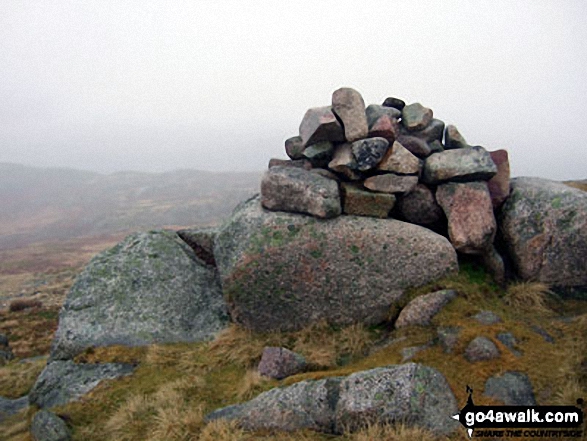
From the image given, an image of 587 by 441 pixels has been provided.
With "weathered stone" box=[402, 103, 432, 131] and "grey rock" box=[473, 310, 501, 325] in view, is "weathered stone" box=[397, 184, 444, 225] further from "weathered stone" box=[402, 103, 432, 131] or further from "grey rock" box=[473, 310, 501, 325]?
"grey rock" box=[473, 310, 501, 325]

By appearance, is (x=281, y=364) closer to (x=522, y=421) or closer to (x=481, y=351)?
(x=481, y=351)

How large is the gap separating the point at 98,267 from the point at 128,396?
19.2 feet

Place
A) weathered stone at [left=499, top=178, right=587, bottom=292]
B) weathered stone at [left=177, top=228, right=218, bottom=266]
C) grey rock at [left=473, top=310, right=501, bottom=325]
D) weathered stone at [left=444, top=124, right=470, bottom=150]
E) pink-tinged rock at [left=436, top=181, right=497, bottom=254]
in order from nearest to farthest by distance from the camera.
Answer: grey rock at [left=473, top=310, right=501, bottom=325]
weathered stone at [left=499, top=178, right=587, bottom=292]
pink-tinged rock at [left=436, top=181, right=497, bottom=254]
weathered stone at [left=444, top=124, right=470, bottom=150]
weathered stone at [left=177, top=228, right=218, bottom=266]

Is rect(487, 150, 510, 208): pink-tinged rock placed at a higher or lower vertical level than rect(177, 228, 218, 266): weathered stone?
higher

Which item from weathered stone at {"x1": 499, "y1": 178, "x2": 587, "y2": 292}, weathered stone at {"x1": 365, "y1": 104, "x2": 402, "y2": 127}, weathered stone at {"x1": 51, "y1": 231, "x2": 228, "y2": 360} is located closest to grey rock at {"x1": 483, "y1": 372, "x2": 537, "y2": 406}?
weathered stone at {"x1": 499, "y1": 178, "x2": 587, "y2": 292}

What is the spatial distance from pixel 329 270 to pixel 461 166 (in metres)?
5.60

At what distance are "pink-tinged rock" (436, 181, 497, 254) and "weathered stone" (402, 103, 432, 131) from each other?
2.73 meters

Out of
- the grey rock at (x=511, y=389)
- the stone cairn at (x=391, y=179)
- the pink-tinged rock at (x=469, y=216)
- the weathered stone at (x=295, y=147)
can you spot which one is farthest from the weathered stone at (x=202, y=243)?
the grey rock at (x=511, y=389)

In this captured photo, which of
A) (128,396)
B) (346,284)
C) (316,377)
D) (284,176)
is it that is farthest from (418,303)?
(128,396)

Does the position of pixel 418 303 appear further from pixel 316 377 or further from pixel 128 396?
pixel 128 396

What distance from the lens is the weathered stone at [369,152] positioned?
12.5 m

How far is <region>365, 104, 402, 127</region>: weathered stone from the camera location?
13.5 meters

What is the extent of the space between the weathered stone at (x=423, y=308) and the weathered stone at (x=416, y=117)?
6.23m

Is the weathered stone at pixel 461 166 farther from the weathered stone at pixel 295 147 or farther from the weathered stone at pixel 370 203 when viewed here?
the weathered stone at pixel 295 147
